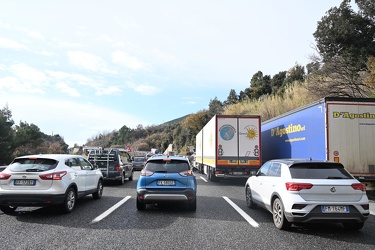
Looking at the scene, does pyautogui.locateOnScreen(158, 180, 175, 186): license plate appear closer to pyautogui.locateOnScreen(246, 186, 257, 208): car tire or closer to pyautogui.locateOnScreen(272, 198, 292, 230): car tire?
pyautogui.locateOnScreen(246, 186, 257, 208): car tire

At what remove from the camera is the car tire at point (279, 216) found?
246 inches

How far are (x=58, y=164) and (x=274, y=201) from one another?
17.7 ft

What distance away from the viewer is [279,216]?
6.46 metres

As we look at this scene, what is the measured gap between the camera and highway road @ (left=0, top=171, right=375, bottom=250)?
17.4 ft

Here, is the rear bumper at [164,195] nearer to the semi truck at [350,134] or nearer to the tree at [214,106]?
the semi truck at [350,134]

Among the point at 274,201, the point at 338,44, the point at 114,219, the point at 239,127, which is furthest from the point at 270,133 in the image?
the point at 114,219

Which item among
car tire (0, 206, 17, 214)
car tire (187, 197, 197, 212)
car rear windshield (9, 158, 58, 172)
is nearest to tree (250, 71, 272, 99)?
car tire (187, 197, 197, 212)

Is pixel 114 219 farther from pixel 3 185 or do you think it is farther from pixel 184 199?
pixel 3 185

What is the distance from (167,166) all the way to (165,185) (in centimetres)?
55

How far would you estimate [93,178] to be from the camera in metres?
9.98

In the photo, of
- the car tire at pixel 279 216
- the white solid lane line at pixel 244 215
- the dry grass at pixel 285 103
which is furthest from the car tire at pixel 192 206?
the dry grass at pixel 285 103

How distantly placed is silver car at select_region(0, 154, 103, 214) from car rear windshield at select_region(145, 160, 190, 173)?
82.7 inches

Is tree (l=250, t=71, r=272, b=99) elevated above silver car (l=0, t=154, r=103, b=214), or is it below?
above

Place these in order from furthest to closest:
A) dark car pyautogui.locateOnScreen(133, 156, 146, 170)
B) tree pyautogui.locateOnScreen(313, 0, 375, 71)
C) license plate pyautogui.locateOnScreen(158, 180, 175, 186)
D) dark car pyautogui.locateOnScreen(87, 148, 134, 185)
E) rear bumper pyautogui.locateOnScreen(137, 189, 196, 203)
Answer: dark car pyautogui.locateOnScreen(133, 156, 146, 170) → tree pyautogui.locateOnScreen(313, 0, 375, 71) → dark car pyautogui.locateOnScreen(87, 148, 134, 185) → license plate pyautogui.locateOnScreen(158, 180, 175, 186) → rear bumper pyautogui.locateOnScreen(137, 189, 196, 203)
